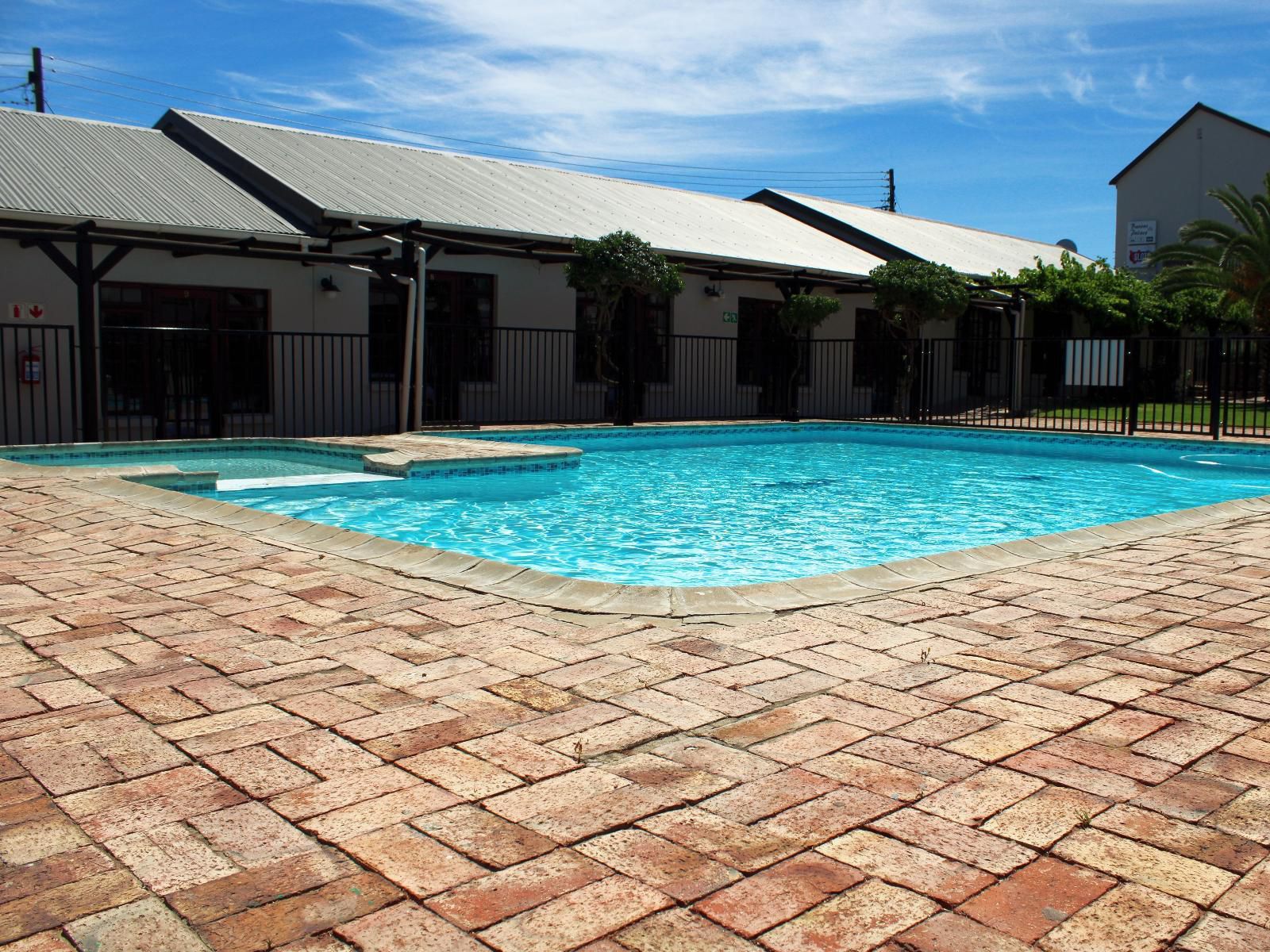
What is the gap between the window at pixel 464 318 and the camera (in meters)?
14.7

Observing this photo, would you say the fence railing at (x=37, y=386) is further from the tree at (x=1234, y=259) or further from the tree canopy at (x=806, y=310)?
the tree at (x=1234, y=259)

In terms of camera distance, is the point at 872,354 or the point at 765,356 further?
the point at 872,354

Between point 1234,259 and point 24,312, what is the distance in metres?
21.2

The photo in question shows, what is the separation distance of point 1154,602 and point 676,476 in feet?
24.1

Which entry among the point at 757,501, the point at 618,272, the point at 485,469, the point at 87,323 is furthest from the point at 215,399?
the point at 757,501

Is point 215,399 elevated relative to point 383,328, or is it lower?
lower

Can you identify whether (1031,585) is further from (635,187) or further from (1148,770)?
(635,187)

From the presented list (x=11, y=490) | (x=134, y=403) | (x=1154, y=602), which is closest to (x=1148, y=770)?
(x=1154, y=602)

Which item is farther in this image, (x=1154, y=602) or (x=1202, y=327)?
(x=1202, y=327)

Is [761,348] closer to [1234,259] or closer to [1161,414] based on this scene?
[1161,414]

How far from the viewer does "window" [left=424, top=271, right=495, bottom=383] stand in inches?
580

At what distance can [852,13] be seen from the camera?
10.4 m

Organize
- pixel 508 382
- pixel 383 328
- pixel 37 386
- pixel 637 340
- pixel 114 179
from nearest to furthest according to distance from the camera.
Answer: pixel 37 386 → pixel 114 179 → pixel 383 328 → pixel 508 382 → pixel 637 340

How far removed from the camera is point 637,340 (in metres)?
17.1
